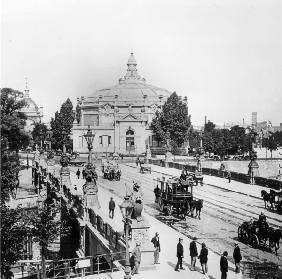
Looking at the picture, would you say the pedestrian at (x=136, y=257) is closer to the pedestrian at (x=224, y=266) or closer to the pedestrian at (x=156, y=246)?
the pedestrian at (x=156, y=246)

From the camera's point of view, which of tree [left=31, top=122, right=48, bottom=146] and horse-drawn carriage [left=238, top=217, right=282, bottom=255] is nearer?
horse-drawn carriage [left=238, top=217, right=282, bottom=255]

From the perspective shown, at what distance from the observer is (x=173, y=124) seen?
83.8 metres

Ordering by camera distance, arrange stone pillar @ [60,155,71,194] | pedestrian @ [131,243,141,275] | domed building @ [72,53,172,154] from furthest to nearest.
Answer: domed building @ [72,53,172,154] → stone pillar @ [60,155,71,194] → pedestrian @ [131,243,141,275]

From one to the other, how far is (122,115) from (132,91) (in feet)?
57.6

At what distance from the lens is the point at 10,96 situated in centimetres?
5069

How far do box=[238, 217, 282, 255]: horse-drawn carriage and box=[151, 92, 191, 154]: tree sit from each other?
62693mm

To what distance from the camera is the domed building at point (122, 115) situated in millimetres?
89250

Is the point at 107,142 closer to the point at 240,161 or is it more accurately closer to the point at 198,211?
the point at 240,161

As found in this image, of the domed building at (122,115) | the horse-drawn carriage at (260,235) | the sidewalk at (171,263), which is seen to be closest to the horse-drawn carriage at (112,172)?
the sidewalk at (171,263)

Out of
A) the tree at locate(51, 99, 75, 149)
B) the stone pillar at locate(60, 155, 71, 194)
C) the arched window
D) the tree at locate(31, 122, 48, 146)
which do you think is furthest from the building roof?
the stone pillar at locate(60, 155, 71, 194)

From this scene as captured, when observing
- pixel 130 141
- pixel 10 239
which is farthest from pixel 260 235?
pixel 130 141

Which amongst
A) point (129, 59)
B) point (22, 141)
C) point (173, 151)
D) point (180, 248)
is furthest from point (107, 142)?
point (180, 248)

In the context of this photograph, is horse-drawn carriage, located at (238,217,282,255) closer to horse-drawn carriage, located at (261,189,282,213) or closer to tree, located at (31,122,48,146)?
horse-drawn carriage, located at (261,189,282,213)

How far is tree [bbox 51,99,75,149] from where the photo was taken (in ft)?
297
